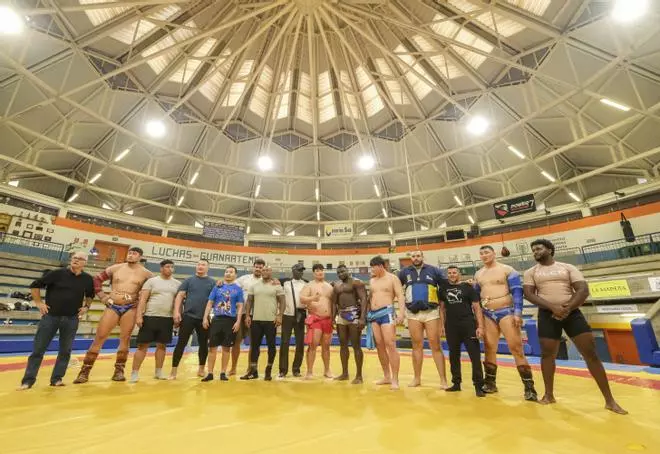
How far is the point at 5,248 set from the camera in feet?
55.3

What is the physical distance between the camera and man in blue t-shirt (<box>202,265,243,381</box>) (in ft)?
16.6

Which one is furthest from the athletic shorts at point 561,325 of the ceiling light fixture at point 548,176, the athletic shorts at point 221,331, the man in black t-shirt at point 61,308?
the ceiling light fixture at point 548,176

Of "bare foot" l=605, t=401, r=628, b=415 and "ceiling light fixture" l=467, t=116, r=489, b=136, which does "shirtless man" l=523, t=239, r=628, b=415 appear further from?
"ceiling light fixture" l=467, t=116, r=489, b=136

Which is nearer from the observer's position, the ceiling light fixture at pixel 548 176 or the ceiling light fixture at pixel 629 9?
the ceiling light fixture at pixel 629 9

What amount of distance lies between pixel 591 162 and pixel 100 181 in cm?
3431

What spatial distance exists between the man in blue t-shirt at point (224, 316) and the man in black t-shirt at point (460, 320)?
348cm

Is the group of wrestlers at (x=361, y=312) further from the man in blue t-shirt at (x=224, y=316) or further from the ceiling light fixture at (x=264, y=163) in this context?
the ceiling light fixture at (x=264, y=163)

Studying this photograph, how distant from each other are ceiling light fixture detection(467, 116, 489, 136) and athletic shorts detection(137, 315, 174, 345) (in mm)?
17723

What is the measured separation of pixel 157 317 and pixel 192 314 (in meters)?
0.54

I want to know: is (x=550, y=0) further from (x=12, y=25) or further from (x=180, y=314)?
(x=12, y=25)

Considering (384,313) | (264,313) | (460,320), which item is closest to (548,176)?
(460,320)

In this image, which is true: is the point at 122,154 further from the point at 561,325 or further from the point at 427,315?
the point at 561,325

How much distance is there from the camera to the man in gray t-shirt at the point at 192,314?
5074mm

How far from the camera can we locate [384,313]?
191 inches
